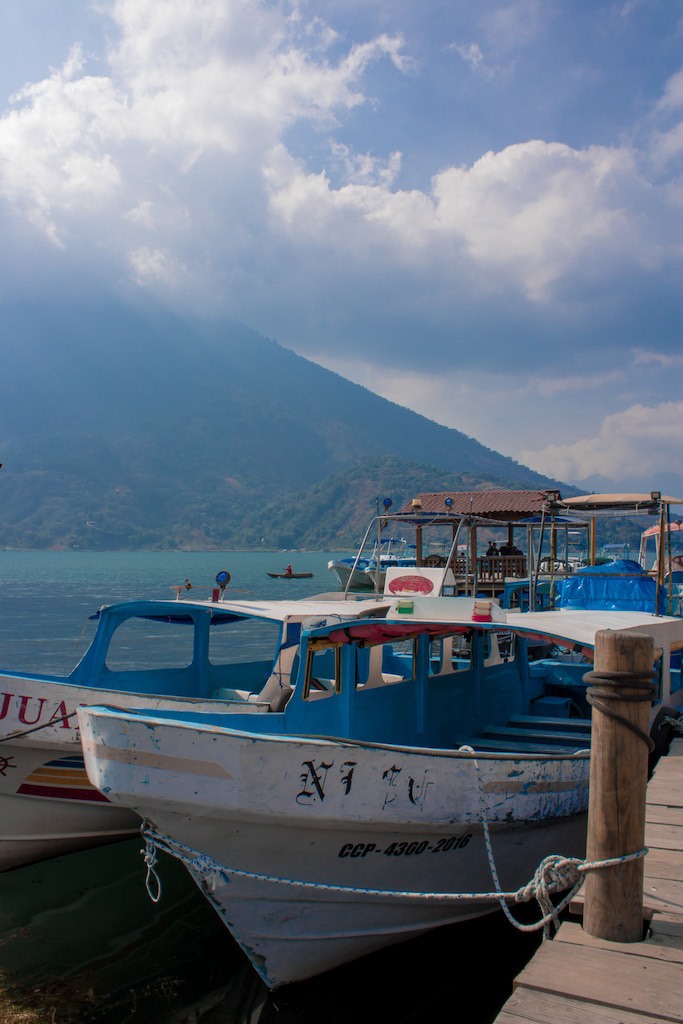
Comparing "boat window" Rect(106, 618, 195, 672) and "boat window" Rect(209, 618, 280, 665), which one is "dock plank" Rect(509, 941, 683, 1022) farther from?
"boat window" Rect(209, 618, 280, 665)

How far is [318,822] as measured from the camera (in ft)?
20.4

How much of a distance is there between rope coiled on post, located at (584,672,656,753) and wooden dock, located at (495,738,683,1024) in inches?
41.0

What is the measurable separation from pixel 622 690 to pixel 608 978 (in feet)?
4.67

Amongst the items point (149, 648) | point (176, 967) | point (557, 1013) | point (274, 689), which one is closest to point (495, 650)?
point (274, 689)

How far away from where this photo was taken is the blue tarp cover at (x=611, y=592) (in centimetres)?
1392

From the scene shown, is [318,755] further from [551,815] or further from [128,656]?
[128,656]

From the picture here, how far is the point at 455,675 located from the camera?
30.8 feet

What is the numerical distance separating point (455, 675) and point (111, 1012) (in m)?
4.72

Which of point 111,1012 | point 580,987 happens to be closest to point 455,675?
point 111,1012

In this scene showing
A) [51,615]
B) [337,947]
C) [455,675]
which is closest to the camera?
[337,947]

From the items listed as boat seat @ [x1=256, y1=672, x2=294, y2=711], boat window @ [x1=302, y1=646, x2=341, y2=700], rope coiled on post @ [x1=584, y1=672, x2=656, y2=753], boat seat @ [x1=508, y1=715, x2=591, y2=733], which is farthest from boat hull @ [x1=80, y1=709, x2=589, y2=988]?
boat seat @ [x1=256, y1=672, x2=294, y2=711]

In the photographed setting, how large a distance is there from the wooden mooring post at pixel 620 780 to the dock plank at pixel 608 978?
0.58 feet

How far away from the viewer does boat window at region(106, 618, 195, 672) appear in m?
27.3

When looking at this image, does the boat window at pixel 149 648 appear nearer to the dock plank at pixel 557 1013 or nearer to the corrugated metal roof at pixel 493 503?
the corrugated metal roof at pixel 493 503
